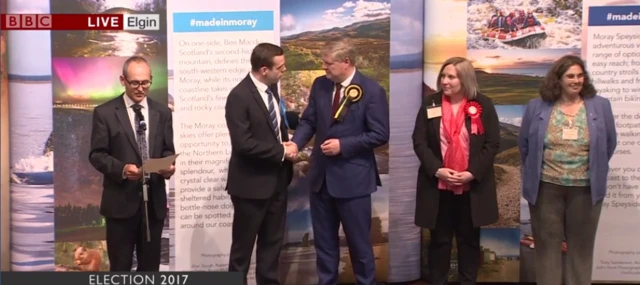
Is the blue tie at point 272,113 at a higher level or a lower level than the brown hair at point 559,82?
lower

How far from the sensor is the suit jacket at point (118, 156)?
3.50 m

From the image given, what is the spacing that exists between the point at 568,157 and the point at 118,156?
7.35 ft

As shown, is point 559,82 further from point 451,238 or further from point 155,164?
point 155,164

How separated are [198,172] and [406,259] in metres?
1.36

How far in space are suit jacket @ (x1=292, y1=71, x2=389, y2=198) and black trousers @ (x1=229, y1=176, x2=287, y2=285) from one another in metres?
0.25

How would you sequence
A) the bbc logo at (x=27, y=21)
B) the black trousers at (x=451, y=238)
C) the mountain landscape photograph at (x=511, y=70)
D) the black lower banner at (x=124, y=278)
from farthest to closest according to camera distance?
→ the mountain landscape photograph at (x=511, y=70) < the bbc logo at (x=27, y=21) < the black trousers at (x=451, y=238) < the black lower banner at (x=124, y=278)

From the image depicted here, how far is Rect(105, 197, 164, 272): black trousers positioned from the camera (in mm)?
3555

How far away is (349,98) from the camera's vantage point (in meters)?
3.74

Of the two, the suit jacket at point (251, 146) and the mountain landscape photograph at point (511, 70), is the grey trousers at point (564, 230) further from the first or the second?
the suit jacket at point (251, 146)

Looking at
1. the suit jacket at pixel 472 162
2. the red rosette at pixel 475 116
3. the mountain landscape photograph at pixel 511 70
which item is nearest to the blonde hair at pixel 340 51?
the suit jacket at pixel 472 162

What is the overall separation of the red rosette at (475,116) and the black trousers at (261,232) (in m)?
1.03

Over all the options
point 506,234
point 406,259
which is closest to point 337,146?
point 406,259

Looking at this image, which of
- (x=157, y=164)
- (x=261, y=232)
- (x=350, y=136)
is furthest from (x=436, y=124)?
(x=157, y=164)

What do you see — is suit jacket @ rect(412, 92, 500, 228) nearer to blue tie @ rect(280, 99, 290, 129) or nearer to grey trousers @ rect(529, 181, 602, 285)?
grey trousers @ rect(529, 181, 602, 285)
